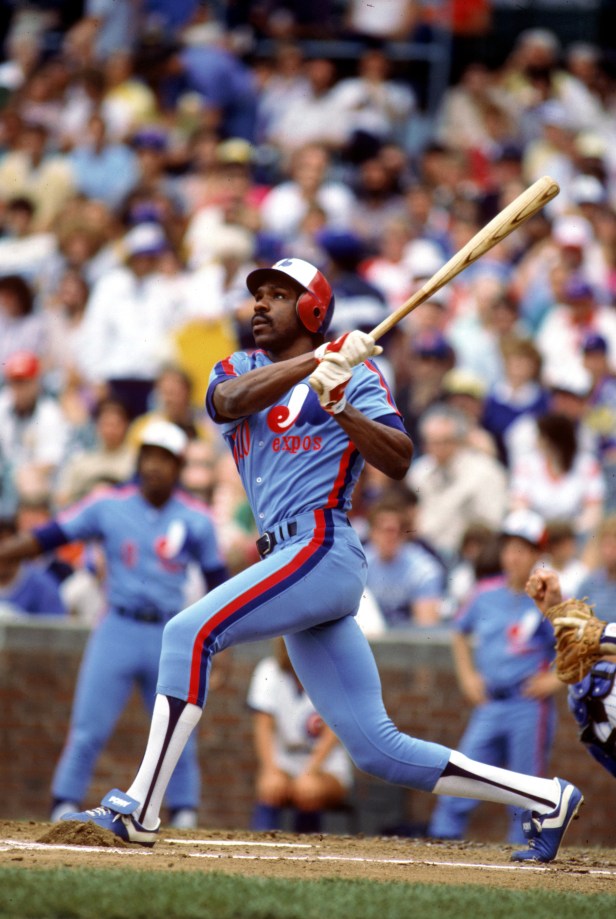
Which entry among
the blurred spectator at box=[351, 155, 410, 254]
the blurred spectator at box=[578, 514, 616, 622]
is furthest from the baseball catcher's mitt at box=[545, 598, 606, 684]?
the blurred spectator at box=[351, 155, 410, 254]

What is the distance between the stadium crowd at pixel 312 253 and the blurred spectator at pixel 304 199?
2 centimetres

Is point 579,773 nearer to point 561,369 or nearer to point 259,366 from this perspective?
point 561,369

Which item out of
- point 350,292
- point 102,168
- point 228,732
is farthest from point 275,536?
point 102,168

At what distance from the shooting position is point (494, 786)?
609 centimetres

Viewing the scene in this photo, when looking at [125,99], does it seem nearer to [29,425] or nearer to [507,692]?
[29,425]

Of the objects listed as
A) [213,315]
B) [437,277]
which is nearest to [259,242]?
[213,315]

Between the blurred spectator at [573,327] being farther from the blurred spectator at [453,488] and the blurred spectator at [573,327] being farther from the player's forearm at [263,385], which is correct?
the player's forearm at [263,385]

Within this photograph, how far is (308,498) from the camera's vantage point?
596 centimetres

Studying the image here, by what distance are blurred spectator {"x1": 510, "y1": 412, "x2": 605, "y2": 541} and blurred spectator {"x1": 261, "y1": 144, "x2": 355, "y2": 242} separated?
3427 mm

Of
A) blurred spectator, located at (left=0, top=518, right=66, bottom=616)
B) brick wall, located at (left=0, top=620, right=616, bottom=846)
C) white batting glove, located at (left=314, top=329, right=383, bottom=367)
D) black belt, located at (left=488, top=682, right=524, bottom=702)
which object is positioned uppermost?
white batting glove, located at (left=314, top=329, right=383, bottom=367)

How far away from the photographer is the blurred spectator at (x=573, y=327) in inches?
460

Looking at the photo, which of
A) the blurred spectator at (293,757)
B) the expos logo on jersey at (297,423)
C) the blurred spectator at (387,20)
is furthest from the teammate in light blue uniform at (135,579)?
the blurred spectator at (387,20)

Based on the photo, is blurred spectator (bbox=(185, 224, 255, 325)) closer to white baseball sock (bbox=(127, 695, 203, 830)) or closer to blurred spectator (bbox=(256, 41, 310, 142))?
blurred spectator (bbox=(256, 41, 310, 142))

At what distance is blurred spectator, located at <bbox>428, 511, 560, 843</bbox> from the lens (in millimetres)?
9164
